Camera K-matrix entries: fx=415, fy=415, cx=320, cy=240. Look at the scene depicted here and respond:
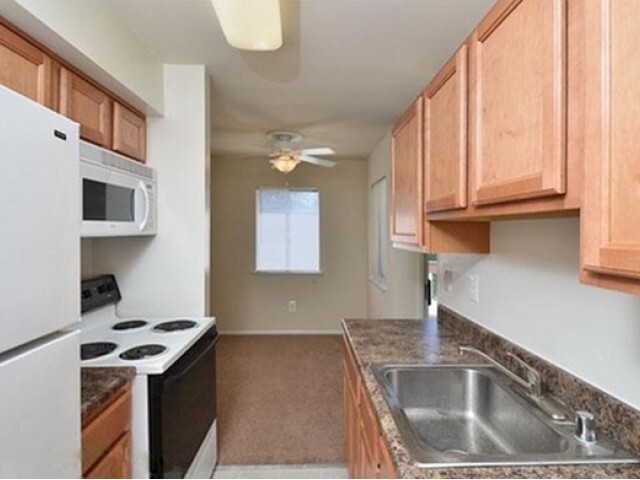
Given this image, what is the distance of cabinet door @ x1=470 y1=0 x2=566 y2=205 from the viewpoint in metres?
0.88

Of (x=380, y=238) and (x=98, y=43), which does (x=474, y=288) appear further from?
(x=380, y=238)

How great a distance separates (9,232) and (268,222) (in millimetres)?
5016

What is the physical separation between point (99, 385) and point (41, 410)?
0.65 meters


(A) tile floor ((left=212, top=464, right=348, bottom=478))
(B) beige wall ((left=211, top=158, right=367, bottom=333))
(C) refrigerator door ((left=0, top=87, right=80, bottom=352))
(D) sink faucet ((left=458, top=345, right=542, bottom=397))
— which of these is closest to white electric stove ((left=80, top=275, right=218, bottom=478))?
(A) tile floor ((left=212, top=464, right=348, bottom=478))

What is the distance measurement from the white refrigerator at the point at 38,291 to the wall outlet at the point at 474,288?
172cm

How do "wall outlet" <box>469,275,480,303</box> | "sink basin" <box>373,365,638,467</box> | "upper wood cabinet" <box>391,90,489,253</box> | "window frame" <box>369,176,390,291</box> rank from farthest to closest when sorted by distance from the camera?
1. "window frame" <box>369,176,390,291</box>
2. "wall outlet" <box>469,275,480,303</box>
3. "upper wood cabinet" <box>391,90,489,253</box>
4. "sink basin" <box>373,365,638,467</box>

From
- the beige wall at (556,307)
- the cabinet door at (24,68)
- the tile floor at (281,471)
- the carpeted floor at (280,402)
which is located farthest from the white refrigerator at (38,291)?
the carpeted floor at (280,402)

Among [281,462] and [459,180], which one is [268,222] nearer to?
[281,462]

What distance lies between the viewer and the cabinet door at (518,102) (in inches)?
34.8

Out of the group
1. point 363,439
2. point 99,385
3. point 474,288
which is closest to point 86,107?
point 99,385

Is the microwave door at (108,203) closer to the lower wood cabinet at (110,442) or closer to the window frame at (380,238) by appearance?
the lower wood cabinet at (110,442)

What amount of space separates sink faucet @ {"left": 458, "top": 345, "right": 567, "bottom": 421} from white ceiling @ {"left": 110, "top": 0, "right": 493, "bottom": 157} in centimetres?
156

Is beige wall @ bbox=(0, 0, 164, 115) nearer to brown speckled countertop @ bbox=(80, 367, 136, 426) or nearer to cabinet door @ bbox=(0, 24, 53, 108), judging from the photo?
cabinet door @ bbox=(0, 24, 53, 108)

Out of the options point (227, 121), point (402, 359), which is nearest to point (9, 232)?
point (402, 359)
